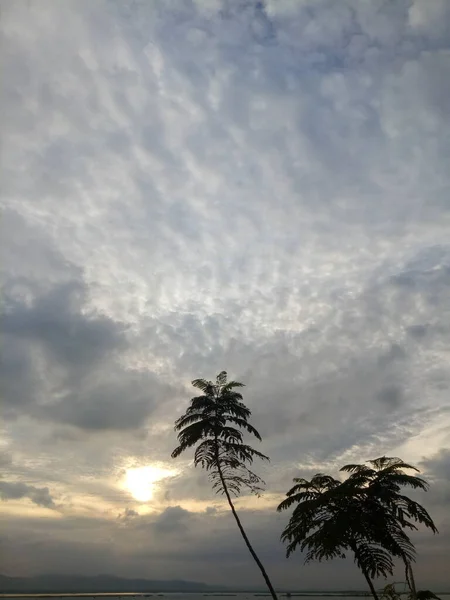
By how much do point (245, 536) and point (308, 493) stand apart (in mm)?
6773

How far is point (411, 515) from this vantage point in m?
26.0

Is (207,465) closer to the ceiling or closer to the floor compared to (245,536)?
closer to the ceiling

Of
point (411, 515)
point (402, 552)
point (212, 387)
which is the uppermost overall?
point (212, 387)

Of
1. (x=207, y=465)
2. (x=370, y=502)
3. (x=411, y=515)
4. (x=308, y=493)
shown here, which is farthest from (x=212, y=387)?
(x=411, y=515)

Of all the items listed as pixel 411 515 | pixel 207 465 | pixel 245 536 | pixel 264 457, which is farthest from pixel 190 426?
pixel 411 515

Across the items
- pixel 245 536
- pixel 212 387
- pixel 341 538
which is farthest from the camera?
pixel 212 387

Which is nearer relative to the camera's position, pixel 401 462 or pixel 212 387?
pixel 401 462

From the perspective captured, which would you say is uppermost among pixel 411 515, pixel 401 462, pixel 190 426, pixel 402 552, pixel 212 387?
pixel 212 387

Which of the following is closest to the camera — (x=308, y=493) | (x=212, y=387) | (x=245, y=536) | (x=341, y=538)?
(x=341, y=538)

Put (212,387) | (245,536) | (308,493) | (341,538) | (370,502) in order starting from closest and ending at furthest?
1. (341,538)
2. (370,502)
3. (308,493)
4. (245,536)
5. (212,387)

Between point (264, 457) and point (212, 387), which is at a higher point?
point (212, 387)

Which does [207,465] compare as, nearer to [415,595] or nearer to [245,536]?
[245,536]

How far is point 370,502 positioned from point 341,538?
2.95 meters

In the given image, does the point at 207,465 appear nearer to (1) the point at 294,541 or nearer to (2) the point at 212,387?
(2) the point at 212,387
